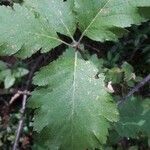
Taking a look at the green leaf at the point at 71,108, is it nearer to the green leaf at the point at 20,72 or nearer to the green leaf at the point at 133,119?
the green leaf at the point at 133,119

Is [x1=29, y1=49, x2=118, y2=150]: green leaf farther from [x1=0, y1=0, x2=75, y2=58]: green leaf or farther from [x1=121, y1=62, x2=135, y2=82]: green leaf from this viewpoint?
[x1=121, y1=62, x2=135, y2=82]: green leaf

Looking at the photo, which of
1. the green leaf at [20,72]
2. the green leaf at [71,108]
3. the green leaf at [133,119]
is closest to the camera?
the green leaf at [71,108]

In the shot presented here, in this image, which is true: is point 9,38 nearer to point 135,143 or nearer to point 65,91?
point 65,91

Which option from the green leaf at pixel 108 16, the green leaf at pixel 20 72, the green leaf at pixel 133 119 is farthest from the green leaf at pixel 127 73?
the green leaf at pixel 20 72

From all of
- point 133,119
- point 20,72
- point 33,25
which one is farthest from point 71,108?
point 20,72

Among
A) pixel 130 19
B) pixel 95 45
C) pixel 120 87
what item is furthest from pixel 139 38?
pixel 130 19

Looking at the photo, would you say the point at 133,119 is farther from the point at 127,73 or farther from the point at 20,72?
the point at 20,72

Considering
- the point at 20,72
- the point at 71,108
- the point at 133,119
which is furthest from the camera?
the point at 20,72
